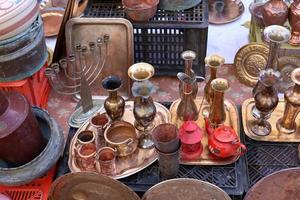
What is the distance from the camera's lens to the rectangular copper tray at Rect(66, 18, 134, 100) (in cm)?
169

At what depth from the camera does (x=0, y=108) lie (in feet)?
4.23

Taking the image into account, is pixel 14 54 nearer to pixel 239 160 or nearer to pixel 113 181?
pixel 113 181

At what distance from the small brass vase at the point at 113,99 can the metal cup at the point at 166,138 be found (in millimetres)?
182

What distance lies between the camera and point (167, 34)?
5.63ft

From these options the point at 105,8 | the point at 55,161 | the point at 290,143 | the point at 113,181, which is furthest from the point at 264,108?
the point at 105,8

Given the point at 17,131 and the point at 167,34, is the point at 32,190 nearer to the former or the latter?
the point at 17,131

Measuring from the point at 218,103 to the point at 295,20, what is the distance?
1.65 feet

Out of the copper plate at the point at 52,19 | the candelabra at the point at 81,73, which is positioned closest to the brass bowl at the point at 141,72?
the candelabra at the point at 81,73

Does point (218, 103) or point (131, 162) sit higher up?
point (218, 103)

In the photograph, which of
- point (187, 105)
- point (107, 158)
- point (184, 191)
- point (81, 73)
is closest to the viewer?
point (184, 191)

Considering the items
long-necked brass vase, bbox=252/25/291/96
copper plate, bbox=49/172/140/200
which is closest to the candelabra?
copper plate, bbox=49/172/140/200

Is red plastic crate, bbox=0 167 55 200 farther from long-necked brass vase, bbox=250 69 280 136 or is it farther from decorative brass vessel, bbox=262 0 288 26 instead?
decorative brass vessel, bbox=262 0 288 26

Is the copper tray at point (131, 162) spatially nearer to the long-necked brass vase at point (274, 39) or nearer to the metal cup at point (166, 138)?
the metal cup at point (166, 138)

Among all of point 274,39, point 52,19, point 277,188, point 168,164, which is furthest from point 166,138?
point 52,19
